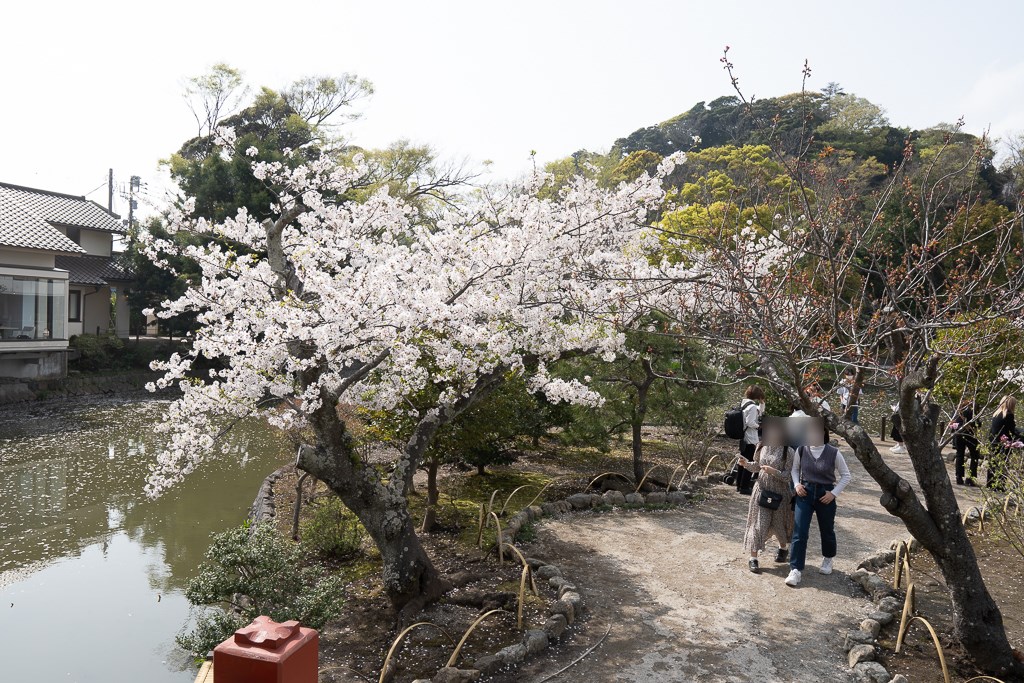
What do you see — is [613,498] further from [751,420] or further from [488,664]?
[488,664]

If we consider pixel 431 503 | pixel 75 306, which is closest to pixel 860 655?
pixel 431 503

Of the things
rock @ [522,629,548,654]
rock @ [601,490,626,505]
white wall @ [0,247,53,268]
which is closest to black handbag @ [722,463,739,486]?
rock @ [601,490,626,505]

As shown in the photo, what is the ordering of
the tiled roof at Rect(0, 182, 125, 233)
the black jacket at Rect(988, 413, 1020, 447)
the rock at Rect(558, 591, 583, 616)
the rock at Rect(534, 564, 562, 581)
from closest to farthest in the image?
the rock at Rect(558, 591, 583, 616) → the rock at Rect(534, 564, 562, 581) → the black jacket at Rect(988, 413, 1020, 447) → the tiled roof at Rect(0, 182, 125, 233)

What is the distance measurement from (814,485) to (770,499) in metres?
0.50

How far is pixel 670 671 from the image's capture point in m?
4.99

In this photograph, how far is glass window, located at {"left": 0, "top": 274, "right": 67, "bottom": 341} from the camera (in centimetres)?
1911

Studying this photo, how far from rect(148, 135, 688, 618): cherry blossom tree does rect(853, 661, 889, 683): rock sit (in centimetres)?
306

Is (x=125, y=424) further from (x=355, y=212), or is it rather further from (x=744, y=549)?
(x=744, y=549)

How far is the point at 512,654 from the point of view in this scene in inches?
203

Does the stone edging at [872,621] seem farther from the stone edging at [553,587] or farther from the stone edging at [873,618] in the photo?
the stone edging at [553,587]

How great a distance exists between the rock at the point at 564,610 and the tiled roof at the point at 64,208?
75.8ft

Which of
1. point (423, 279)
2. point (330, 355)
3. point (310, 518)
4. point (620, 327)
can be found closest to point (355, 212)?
point (423, 279)

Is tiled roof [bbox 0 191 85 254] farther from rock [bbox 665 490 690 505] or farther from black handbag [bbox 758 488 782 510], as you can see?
black handbag [bbox 758 488 782 510]

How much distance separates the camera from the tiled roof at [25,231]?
1923 cm
